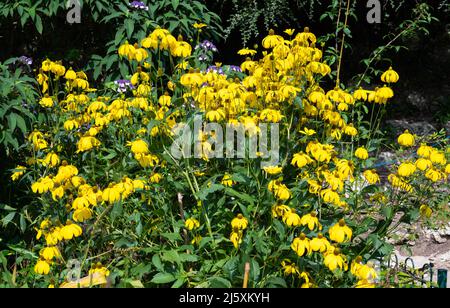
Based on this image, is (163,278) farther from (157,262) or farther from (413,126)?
(413,126)

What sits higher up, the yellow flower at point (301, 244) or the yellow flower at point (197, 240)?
the yellow flower at point (197, 240)

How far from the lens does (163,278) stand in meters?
2.21

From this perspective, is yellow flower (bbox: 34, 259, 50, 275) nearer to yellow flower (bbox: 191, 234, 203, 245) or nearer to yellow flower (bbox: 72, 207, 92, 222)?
yellow flower (bbox: 72, 207, 92, 222)

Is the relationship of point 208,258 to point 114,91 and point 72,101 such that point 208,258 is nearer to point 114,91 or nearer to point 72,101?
point 72,101

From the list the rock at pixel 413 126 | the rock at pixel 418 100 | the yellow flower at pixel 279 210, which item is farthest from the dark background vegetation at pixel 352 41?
the yellow flower at pixel 279 210

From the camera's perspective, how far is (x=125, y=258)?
237 cm

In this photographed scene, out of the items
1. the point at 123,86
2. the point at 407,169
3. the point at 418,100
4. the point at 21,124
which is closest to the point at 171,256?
the point at 407,169

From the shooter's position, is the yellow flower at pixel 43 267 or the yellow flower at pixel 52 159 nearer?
the yellow flower at pixel 43 267

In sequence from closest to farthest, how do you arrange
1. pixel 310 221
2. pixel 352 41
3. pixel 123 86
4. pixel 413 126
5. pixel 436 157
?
pixel 310 221 < pixel 436 157 < pixel 123 86 < pixel 413 126 < pixel 352 41

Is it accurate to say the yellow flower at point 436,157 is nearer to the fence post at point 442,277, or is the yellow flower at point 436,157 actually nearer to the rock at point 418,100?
the fence post at point 442,277

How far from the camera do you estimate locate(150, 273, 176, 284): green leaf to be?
2.20m

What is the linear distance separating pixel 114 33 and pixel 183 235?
2.09m

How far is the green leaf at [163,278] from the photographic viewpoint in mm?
2197
